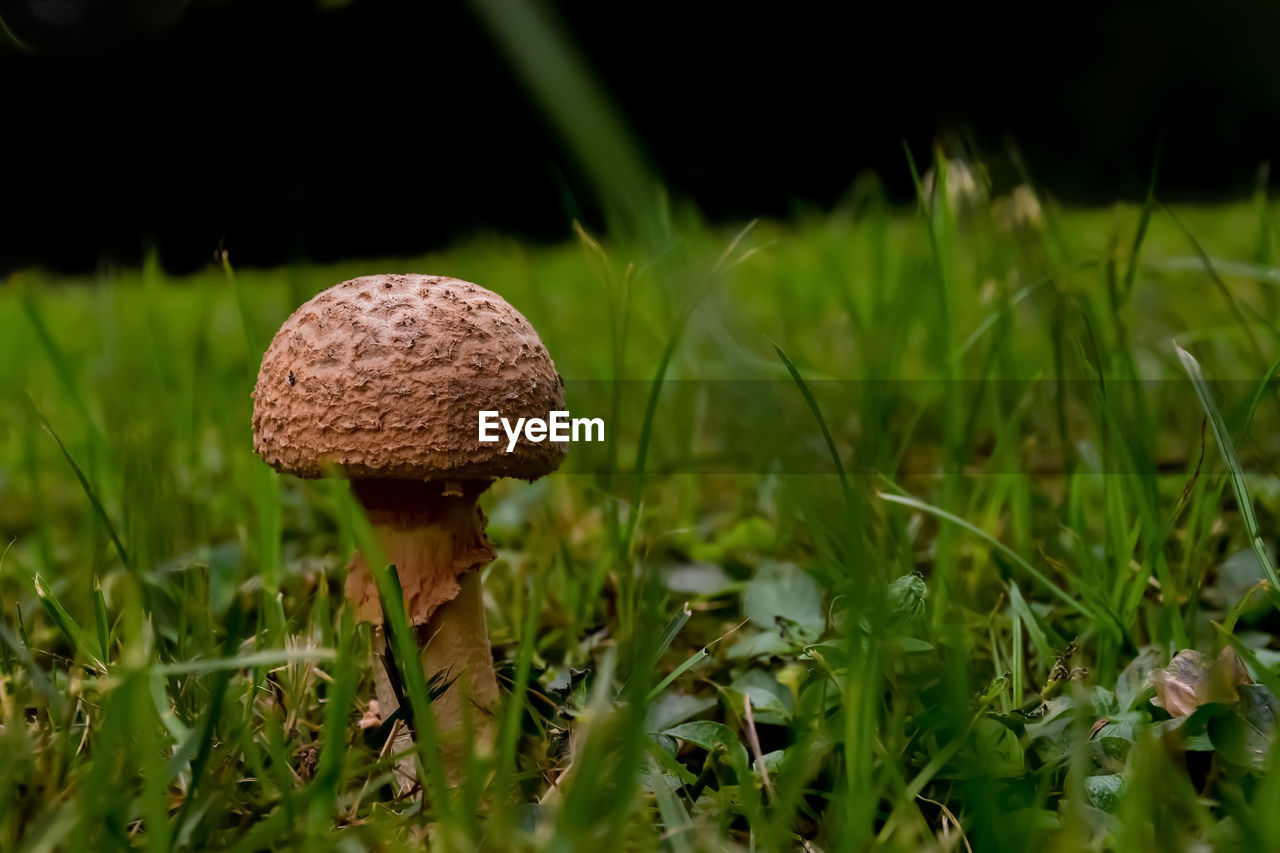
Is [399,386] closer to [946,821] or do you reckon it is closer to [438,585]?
[438,585]

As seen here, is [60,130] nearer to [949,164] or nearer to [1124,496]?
[949,164]

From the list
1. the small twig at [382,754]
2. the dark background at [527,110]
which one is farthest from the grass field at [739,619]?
the dark background at [527,110]

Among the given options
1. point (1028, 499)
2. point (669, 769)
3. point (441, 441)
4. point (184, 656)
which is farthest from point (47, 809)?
point (1028, 499)

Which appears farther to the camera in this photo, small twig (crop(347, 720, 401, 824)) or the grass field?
small twig (crop(347, 720, 401, 824))

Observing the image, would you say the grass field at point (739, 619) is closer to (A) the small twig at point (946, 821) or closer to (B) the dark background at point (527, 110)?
(A) the small twig at point (946, 821)

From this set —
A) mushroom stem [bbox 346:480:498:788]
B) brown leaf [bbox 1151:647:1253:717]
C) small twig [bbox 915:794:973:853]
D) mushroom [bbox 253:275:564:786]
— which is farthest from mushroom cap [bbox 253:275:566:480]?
brown leaf [bbox 1151:647:1253:717]

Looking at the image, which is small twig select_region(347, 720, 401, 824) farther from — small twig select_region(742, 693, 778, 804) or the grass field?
small twig select_region(742, 693, 778, 804)
